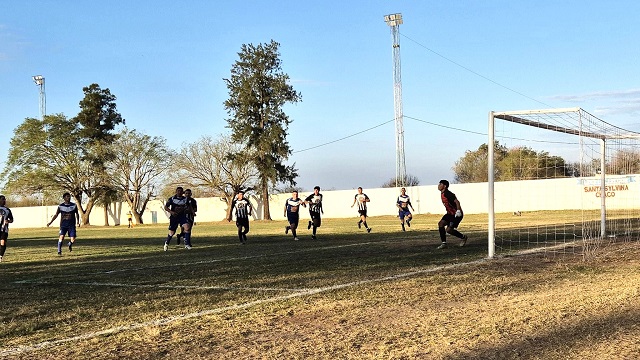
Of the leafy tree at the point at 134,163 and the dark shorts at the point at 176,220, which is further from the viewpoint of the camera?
the leafy tree at the point at 134,163

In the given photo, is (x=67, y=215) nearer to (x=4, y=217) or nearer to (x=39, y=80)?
(x=4, y=217)

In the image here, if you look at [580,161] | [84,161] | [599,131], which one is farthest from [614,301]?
[84,161]

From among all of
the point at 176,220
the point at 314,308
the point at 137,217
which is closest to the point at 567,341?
the point at 314,308

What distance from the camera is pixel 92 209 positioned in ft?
254

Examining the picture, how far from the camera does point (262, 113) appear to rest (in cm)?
6384

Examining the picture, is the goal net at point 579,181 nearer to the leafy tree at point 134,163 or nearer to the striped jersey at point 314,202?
the striped jersey at point 314,202

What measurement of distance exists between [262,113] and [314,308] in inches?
2232

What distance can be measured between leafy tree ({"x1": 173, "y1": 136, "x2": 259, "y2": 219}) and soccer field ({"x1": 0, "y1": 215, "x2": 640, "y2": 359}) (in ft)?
169

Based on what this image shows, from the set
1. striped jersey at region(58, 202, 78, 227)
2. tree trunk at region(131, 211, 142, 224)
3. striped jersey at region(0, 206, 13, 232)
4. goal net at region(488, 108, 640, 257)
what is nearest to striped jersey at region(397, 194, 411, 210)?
goal net at region(488, 108, 640, 257)

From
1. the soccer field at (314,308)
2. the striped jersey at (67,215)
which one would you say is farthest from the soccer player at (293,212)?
the soccer field at (314,308)

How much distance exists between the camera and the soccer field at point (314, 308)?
6.02 metres

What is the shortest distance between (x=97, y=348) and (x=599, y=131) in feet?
49.4

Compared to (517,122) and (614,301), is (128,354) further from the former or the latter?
(517,122)

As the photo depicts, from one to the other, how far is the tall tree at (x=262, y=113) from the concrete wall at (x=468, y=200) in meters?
4.00
